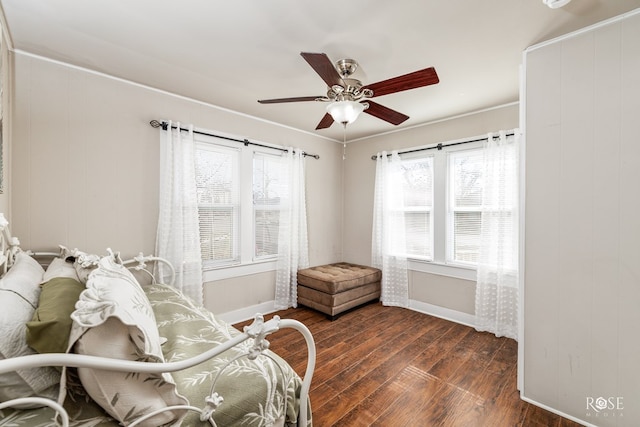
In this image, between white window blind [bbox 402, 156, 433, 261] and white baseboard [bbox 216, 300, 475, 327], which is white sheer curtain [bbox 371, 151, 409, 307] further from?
white baseboard [bbox 216, 300, 475, 327]

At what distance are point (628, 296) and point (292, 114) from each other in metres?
3.25

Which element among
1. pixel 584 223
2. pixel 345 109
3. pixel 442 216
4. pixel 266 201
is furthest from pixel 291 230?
pixel 584 223

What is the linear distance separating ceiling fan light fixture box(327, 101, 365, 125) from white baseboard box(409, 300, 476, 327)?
9.15 feet

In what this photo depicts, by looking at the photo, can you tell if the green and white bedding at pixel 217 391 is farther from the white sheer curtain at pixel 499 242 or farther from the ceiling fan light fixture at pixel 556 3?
the white sheer curtain at pixel 499 242

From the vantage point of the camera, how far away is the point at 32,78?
2.16 meters

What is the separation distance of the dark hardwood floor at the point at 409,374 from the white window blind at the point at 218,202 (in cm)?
94

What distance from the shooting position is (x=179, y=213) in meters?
2.82

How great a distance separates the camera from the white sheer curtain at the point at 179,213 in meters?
2.79

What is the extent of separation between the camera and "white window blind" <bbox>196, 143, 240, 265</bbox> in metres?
3.12

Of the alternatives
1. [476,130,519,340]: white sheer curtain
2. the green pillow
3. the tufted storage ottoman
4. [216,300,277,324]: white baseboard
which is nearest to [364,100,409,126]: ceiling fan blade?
[476,130,519,340]: white sheer curtain

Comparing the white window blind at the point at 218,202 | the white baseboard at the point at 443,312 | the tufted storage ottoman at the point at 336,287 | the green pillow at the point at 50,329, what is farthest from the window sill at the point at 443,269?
the green pillow at the point at 50,329

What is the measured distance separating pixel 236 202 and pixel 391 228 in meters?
2.14

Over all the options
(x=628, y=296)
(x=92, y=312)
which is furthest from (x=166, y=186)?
(x=628, y=296)

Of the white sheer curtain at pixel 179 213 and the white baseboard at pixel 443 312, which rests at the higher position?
the white sheer curtain at pixel 179 213
